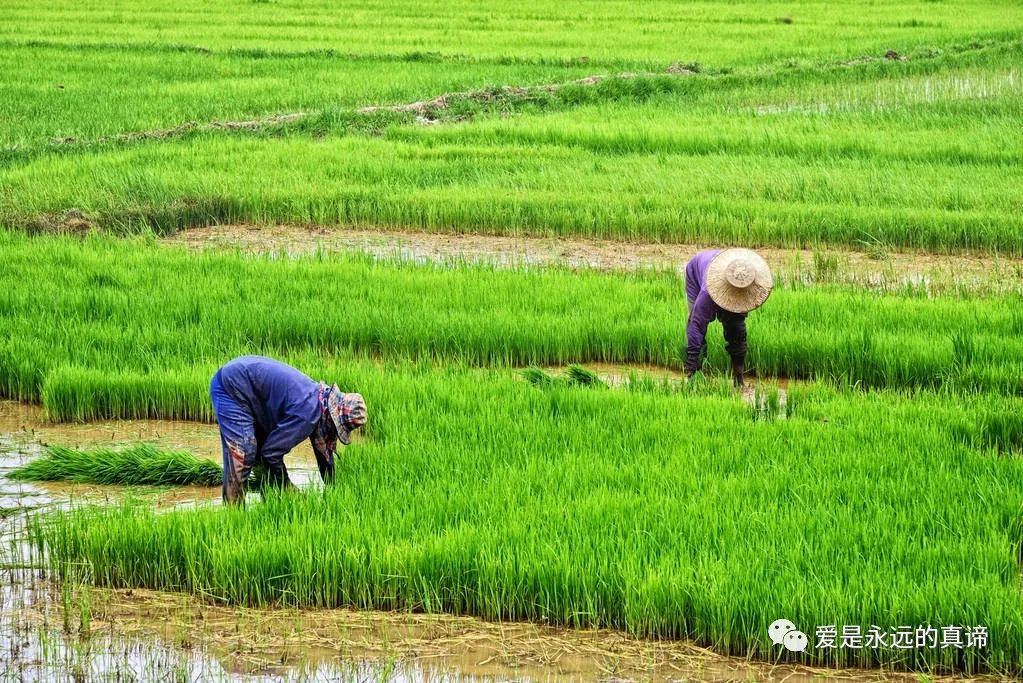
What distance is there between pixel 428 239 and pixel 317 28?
664 inches

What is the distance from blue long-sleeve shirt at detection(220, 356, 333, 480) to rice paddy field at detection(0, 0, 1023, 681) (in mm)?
223

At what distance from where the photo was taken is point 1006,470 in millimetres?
5008

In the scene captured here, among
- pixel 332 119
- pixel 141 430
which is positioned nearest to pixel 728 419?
pixel 141 430

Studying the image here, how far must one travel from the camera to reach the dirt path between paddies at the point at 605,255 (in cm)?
899

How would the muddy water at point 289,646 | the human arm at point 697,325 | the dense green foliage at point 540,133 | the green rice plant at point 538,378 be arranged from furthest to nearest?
the dense green foliage at point 540,133, the green rice plant at point 538,378, the human arm at point 697,325, the muddy water at point 289,646

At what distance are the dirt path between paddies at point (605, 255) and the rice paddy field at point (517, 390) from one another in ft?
0.19

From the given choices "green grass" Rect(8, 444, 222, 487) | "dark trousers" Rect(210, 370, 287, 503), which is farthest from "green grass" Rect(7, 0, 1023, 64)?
"dark trousers" Rect(210, 370, 287, 503)

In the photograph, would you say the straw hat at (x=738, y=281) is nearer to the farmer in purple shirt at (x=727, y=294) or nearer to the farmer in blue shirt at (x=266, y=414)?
the farmer in purple shirt at (x=727, y=294)

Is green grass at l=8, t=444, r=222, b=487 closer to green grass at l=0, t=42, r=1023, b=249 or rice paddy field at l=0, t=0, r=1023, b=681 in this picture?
rice paddy field at l=0, t=0, r=1023, b=681

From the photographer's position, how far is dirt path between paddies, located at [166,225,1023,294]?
8.99 metres

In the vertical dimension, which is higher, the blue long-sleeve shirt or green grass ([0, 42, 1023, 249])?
green grass ([0, 42, 1023, 249])

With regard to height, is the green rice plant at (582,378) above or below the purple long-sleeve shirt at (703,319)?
below

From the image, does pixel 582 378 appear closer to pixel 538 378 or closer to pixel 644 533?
pixel 538 378

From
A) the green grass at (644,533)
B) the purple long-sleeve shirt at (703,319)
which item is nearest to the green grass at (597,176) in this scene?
the purple long-sleeve shirt at (703,319)
